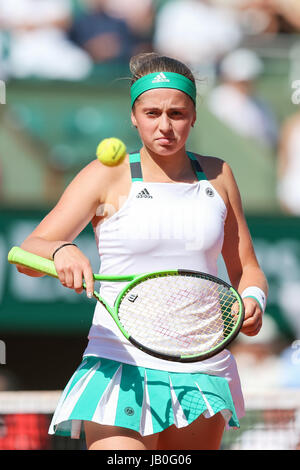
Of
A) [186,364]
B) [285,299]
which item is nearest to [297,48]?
[285,299]

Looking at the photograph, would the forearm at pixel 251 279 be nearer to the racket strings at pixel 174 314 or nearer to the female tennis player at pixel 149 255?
the female tennis player at pixel 149 255

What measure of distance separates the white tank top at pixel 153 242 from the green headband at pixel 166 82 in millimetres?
293

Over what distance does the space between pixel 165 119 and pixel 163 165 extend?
20 cm

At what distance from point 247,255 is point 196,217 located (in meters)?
0.30

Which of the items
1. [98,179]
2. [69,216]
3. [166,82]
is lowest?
[69,216]

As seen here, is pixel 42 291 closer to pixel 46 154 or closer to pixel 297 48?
pixel 46 154

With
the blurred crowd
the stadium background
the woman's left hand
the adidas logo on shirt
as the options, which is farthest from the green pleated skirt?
the blurred crowd

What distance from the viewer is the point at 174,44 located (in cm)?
704

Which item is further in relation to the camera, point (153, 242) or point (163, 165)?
point (163, 165)

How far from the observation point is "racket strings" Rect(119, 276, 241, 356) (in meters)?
2.46

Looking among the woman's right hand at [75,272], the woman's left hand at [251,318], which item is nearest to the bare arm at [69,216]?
the woman's right hand at [75,272]

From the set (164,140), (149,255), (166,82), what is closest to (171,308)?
(149,255)

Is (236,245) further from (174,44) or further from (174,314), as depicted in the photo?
(174,44)

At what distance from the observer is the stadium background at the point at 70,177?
631 cm
